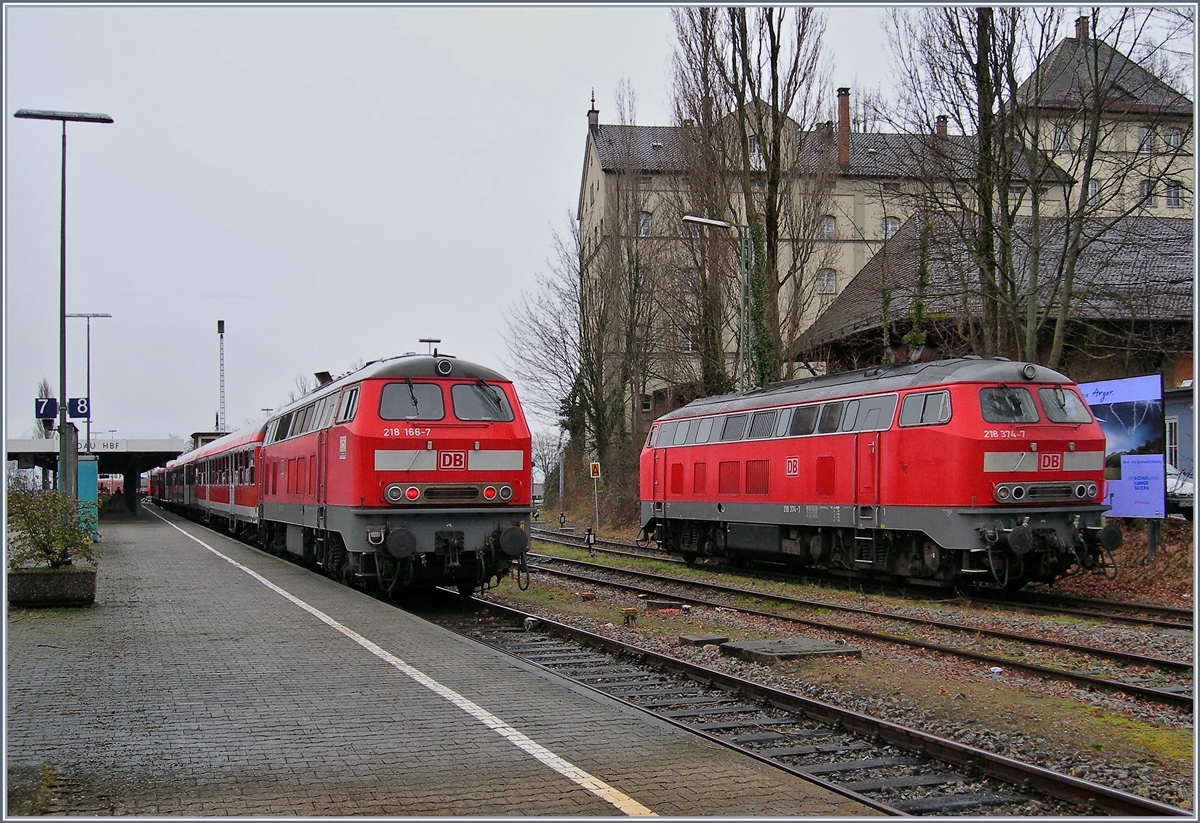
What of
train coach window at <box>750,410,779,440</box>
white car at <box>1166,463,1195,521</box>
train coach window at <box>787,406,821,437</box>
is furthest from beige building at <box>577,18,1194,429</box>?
train coach window at <box>787,406,821,437</box>

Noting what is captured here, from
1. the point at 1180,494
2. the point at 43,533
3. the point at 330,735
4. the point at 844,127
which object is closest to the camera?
the point at 330,735

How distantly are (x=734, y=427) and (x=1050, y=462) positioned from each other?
682cm

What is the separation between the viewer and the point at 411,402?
15.2 metres

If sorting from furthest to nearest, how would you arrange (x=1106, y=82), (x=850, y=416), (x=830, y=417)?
(x=1106, y=82), (x=830, y=417), (x=850, y=416)

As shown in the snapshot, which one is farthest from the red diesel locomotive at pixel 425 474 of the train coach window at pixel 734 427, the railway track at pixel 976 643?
the train coach window at pixel 734 427

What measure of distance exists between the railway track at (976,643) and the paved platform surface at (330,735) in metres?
4.03

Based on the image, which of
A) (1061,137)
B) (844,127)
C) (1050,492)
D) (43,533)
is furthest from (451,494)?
(844,127)

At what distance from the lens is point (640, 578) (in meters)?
20.2

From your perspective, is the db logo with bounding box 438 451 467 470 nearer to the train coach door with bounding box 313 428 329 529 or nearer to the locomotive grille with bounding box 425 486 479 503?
the locomotive grille with bounding box 425 486 479 503

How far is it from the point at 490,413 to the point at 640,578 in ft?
19.8

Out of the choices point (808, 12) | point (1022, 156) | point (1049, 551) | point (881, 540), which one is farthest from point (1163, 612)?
point (808, 12)

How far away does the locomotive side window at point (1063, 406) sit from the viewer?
1551cm

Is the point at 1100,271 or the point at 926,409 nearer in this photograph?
the point at 926,409

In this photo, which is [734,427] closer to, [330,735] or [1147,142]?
[1147,142]
